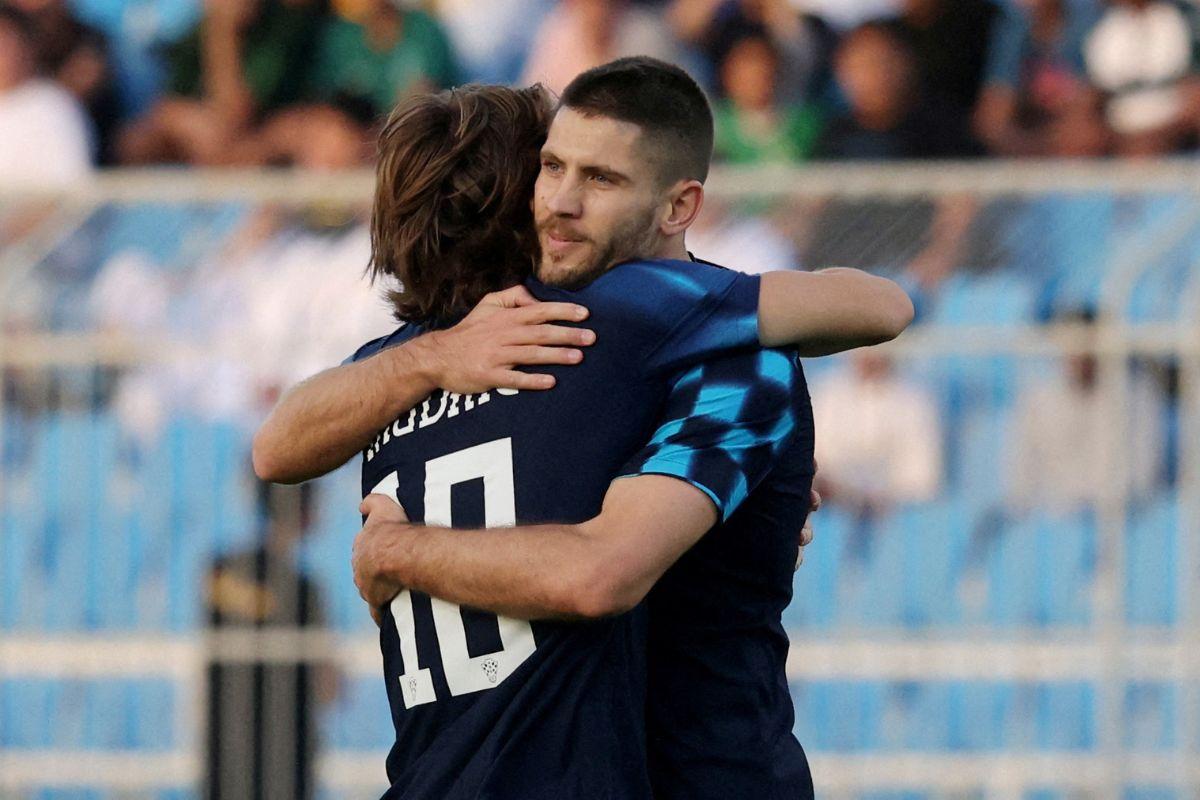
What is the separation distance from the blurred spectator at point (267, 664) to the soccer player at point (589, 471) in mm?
3219

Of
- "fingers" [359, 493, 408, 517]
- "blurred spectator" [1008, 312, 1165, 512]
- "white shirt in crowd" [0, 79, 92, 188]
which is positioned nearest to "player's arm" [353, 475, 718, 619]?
"fingers" [359, 493, 408, 517]

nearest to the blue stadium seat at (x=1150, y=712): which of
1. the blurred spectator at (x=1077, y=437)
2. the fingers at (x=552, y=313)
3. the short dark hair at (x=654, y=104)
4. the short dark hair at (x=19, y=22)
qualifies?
the blurred spectator at (x=1077, y=437)

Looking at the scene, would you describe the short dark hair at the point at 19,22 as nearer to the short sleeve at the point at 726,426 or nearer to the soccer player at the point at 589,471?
the soccer player at the point at 589,471

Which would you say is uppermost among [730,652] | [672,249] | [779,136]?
[779,136]

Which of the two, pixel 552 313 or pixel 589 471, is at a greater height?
pixel 552 313

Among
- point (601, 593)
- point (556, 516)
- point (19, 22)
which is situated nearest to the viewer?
point (601, 593)

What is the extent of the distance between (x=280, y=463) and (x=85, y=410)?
3207 mm

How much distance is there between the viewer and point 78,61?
8812mm

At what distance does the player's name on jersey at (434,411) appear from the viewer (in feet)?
8.90

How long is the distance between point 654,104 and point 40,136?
651 centimetres

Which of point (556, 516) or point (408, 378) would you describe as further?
point (408, 378)

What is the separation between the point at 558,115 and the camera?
9.18ft

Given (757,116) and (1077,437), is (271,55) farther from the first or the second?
(1077,437)

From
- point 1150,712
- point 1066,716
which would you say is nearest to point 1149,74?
point 1150,712
